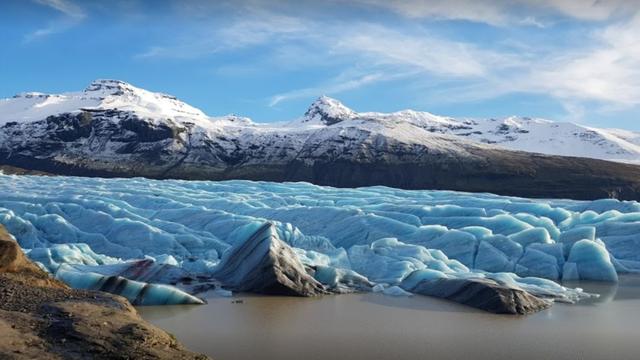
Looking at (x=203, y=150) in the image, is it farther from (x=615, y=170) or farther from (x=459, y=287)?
(x=459, y=287)

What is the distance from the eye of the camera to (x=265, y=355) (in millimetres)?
10352

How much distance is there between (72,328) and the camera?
317 inches

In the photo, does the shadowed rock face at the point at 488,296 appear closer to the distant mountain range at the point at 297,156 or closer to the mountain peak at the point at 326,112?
the distant mountain range at the point at 297,156

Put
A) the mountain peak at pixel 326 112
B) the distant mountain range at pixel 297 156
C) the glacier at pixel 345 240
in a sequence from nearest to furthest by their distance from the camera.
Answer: the glacier at pixel 345 240 → the distant mountain range at pixel 297 156 → the mountain peak at pixel 326 112

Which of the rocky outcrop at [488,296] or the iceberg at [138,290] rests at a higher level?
the rocky outcrop at [488,296]

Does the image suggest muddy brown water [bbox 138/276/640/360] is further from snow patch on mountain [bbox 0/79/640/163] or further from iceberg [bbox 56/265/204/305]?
snow patch on mountain [bbox 0/79/640/163]

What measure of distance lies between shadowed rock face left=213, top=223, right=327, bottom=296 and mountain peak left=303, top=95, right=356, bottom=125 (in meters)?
160

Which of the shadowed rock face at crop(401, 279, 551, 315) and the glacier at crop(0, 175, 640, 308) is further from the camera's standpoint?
the glacier at crop(0, 175, 640, 308)

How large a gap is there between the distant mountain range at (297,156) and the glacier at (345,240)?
5922cm

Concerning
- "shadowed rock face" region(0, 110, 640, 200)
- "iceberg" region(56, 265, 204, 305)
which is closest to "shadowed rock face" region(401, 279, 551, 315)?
"iceberg" region(56, 265, 204, 305)

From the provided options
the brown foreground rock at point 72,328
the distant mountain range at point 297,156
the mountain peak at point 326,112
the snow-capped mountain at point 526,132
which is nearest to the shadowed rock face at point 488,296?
the brown foreground rock at point 72,328

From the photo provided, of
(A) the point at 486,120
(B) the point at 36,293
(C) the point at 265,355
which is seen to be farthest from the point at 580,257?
(A) the point at 486,120

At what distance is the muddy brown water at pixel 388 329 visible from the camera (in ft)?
35.8

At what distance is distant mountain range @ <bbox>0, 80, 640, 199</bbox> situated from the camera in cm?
9188
